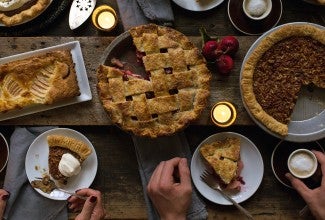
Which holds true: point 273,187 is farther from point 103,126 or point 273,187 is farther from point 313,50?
point 103,126

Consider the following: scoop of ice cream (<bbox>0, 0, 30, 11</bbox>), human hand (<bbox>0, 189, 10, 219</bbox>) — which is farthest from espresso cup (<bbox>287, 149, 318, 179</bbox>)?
scoop of ice cream (<bbox>0, 0, 30, 11</bbox>)

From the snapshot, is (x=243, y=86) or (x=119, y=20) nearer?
(x=243, y=86)

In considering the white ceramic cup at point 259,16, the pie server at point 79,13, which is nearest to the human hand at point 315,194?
the white ceramic cup at point 259,16

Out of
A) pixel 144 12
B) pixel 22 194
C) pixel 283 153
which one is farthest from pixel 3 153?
pixel 283 153

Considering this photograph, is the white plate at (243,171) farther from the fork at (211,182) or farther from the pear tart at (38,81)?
the pear tart at (38,81)

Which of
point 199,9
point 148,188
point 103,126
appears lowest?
point 148,188

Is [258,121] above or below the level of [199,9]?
below

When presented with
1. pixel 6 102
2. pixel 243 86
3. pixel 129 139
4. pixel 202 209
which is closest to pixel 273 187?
pixel 202 209
